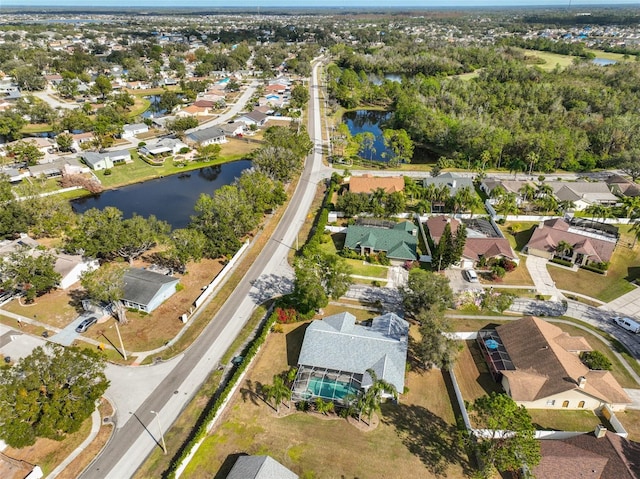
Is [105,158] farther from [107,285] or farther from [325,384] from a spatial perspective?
[325,384]

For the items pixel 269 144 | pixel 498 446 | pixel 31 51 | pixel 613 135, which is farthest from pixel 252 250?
pixel 31 51

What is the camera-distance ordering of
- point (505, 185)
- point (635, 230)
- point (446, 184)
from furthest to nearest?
point (505, 185)
point (446, 184)
point (635, 230)

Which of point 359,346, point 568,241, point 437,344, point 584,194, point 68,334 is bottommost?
point 584,194

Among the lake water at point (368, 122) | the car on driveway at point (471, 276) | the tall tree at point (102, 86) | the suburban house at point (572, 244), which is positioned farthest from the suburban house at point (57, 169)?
the suburban house at point (572, 244)

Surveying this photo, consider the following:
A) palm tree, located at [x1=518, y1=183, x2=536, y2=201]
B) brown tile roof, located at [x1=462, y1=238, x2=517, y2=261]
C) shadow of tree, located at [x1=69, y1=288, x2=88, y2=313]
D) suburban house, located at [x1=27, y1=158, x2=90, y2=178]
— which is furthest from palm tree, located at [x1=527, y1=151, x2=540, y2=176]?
suburban house, located at [x1=27, y1=158, x2=90, y2=178]

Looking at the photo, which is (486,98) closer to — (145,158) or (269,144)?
(269,144)

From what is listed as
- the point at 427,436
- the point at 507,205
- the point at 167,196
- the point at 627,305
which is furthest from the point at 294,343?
the point at 167,196
